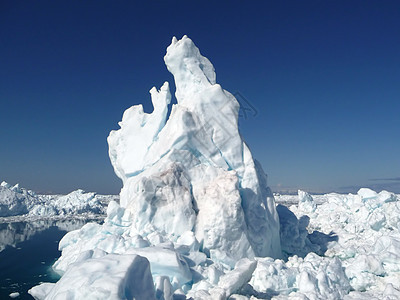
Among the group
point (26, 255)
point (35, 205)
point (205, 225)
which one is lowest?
point (26, 255)

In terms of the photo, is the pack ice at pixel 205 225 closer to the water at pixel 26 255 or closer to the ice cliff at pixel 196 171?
the ice cliff at pixel 196 171

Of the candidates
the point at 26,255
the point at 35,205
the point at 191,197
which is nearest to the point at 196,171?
the point at 191,197

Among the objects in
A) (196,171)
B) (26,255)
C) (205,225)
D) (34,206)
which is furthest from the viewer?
(34,206)

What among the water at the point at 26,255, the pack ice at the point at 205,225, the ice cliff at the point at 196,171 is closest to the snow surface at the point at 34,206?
the water at the point at 26,255

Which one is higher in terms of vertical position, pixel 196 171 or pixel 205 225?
pixel 196 171

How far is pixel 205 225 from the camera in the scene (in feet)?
39.9

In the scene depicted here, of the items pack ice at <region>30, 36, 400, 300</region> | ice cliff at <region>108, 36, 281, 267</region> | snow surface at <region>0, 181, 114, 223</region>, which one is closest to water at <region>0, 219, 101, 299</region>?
pack ice at <region>30, 36, 400, 300</region>

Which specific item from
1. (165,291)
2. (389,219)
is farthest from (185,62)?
(389,219)

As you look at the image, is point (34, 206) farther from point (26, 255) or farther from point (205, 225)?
point (205, 225)

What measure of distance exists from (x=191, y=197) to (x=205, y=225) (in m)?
1.58

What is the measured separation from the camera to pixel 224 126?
14.9m

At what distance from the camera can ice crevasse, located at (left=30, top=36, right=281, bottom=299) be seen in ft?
35.1

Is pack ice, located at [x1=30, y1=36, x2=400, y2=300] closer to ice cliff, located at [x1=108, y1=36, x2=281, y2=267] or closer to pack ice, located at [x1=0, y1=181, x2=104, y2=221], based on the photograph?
ice cliff, located at [x1=108, y1=36, x2=281, y2=267]

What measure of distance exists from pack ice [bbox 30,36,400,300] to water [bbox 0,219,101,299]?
3.99ft
